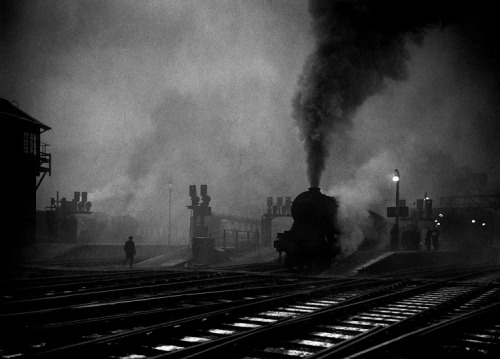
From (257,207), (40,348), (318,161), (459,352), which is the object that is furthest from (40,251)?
(257,207)

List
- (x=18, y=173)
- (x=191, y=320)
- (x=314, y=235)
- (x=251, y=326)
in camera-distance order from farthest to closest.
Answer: (x=18, y=173)
(x=314, y=235)
(x=251, y=326)
(x=191, y=320)

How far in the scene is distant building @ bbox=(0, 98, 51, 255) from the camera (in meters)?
28.8

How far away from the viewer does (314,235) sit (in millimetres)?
18016

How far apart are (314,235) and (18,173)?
19467 millimetres

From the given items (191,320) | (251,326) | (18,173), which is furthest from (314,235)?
(18,173)

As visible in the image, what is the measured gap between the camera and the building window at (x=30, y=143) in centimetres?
3064

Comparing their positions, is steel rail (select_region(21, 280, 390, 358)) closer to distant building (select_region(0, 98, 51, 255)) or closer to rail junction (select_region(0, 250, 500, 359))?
rail junction (select_region(0, 250, 500, 359))

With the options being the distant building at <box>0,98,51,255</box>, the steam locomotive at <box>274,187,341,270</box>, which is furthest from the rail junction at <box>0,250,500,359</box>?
the distant building at <box>0,98,51,255</box>

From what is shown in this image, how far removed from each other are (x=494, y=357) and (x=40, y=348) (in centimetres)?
502

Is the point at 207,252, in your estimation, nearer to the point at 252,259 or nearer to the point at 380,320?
the point at 252,259

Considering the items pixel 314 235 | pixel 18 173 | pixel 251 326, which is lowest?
pixel 251 326

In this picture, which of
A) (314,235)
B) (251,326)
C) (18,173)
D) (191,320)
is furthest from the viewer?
(18,173)

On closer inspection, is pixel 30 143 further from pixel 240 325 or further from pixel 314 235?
pixel 240 325

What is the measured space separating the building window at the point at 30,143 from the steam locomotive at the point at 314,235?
19271mm
